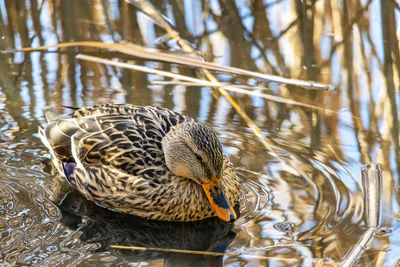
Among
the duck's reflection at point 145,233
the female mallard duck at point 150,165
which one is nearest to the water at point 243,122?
the duck's reflection at point 145,233

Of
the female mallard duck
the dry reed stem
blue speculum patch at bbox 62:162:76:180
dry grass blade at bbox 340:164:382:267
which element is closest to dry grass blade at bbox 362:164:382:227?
dry grass blade at bbox 340:164:382:267

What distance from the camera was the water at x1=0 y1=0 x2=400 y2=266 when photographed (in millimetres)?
4398

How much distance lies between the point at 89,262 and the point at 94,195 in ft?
3.04

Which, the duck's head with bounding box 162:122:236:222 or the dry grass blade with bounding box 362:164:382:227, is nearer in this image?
the dry grass blade with bounding box 362:164:382:227

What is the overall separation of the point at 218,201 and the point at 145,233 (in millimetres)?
546

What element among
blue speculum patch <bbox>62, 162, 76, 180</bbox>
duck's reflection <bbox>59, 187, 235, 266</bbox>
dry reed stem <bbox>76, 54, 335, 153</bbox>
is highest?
dry reed stem <bbox>76, 54, 335, 153</bbox>

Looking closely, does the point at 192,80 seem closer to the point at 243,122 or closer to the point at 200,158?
the point at 243,122

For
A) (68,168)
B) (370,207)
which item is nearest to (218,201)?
(370,207)

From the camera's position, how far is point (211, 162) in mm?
4699

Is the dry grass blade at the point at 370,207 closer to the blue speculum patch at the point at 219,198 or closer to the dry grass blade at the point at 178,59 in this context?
the blue speculum patch at the point at 219,198

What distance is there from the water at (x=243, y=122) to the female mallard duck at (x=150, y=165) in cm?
12

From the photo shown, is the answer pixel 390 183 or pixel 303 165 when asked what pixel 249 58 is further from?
pixel 390 183

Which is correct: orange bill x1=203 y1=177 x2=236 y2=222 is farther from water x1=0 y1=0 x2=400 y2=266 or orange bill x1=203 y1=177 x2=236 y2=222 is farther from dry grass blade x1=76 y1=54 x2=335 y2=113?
dry grass blade x1=76 y1=54 x2=335 y2=113

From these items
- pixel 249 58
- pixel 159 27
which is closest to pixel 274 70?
pixel 249 58
